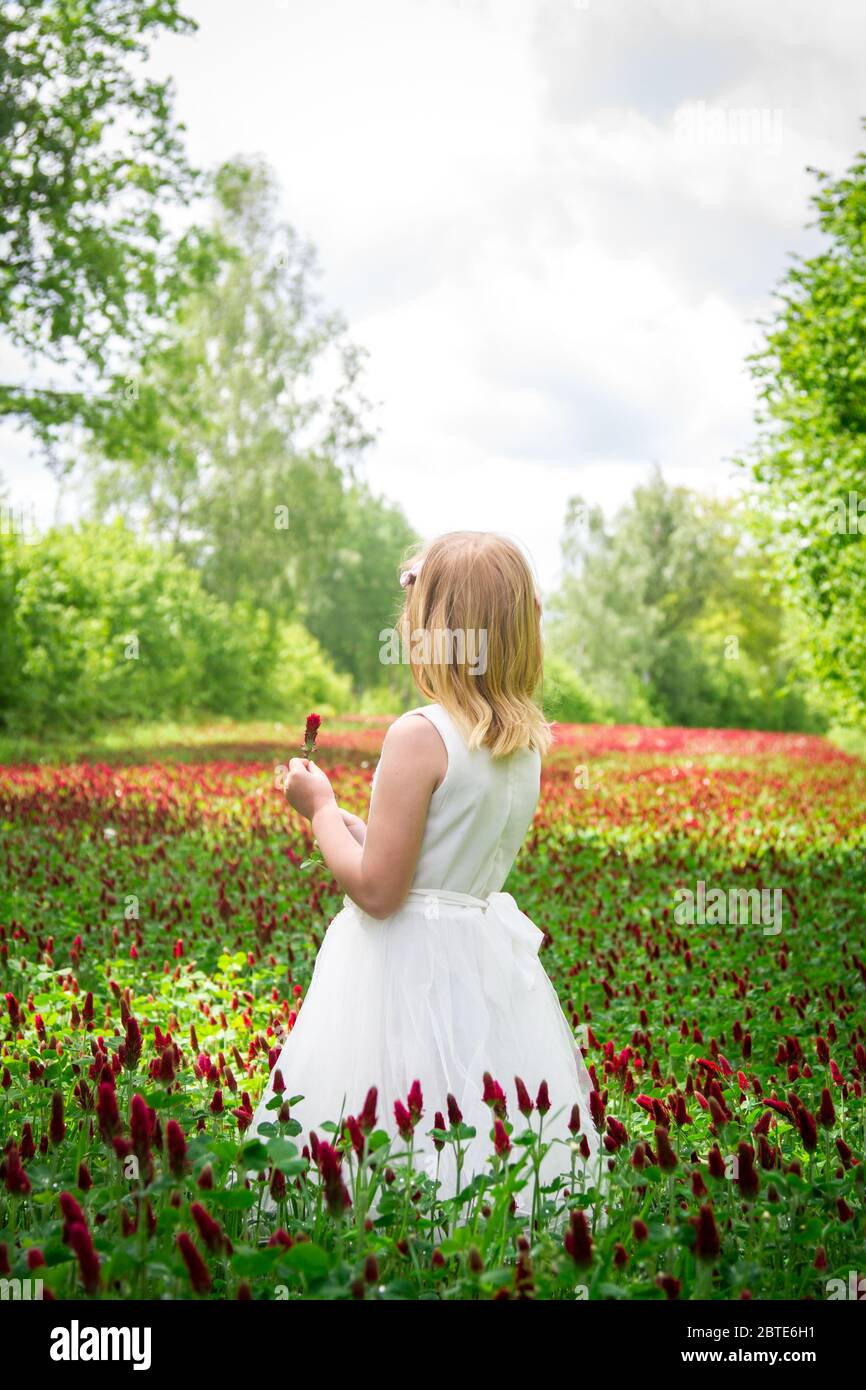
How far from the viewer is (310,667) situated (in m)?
40.2

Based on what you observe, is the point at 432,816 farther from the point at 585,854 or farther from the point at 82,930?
the point at 585,854

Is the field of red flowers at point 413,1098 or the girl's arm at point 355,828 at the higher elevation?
the girl's arm at point 355,828

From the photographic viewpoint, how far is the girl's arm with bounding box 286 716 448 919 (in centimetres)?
300

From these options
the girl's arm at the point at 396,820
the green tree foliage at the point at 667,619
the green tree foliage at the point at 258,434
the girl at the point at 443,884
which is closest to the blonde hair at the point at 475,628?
the girl at the point at 443,884

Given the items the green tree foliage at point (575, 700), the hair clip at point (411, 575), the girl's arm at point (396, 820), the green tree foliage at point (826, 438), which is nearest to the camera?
the girl's arm at point (396, 820)

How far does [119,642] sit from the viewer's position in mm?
22891

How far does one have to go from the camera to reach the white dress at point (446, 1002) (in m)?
3.05

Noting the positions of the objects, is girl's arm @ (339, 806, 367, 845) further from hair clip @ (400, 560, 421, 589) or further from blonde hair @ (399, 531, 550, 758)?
hair clip @ (400, 560, 421, 589)

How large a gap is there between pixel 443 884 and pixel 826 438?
13330 millimetres

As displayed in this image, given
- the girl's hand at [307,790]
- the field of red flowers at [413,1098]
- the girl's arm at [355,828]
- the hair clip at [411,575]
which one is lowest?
the field of red flowers at [413,1098]

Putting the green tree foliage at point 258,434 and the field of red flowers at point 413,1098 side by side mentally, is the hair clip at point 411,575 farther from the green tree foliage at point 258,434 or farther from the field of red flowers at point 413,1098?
the green tree foliage at point 258,434

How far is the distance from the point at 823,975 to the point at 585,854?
3508 millimetres

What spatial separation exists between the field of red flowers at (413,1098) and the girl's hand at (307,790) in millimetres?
751
